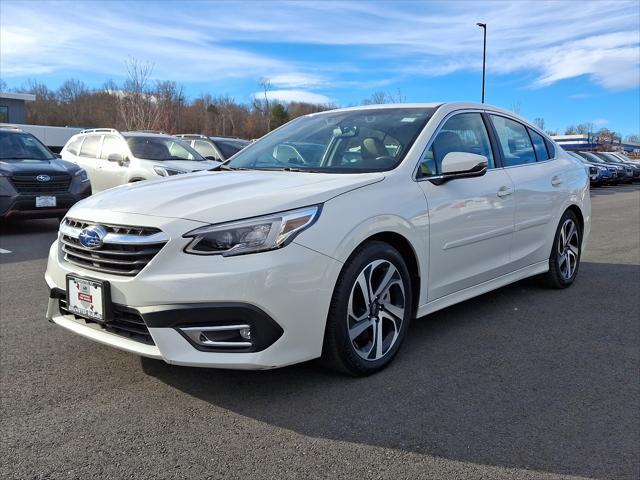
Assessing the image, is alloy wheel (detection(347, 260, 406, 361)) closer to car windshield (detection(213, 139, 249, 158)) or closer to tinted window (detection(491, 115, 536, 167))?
tinted window (detection(491, 115, 536, 167))

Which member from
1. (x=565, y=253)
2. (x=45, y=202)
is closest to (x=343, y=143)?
(x=565, y=253)

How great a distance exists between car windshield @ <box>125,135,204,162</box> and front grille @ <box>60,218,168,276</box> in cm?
803

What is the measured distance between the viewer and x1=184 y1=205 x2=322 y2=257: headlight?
2826 millimetres

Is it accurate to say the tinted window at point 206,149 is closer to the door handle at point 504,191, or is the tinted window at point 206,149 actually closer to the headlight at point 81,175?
the headlight at point 81,175

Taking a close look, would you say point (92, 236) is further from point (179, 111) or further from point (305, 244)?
point (179, 111)

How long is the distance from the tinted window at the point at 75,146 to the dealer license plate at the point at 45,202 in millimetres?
3706

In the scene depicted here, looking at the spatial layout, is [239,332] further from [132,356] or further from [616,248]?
[616,248]

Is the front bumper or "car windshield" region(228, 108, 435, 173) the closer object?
the front bumper

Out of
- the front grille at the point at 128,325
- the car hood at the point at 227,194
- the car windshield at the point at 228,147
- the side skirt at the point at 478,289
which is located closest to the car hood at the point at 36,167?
the car windshield at the point at 228,147

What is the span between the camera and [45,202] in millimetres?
9031

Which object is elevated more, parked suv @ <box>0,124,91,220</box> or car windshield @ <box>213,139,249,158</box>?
car windshield @ <box>213,139,249,158</box>

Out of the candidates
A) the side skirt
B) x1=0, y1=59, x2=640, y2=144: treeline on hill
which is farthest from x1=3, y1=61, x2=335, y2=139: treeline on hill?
the side skirt

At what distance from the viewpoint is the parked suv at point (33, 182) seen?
28.8 ft

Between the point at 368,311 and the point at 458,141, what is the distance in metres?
1.63
